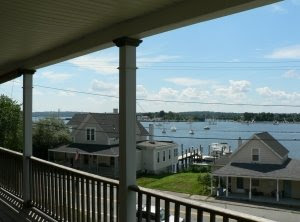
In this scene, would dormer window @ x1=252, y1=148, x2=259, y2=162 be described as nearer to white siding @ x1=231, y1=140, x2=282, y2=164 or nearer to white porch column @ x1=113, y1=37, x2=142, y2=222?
white siding @ x1=231, y1=140, x2=282, y2=164

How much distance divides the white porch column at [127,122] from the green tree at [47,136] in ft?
99.1

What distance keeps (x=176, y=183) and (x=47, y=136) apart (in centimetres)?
1354

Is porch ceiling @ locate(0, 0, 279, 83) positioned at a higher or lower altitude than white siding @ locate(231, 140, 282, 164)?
higher

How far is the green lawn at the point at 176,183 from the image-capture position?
2297cm

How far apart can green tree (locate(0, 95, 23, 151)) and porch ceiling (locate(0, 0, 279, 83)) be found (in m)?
24.2

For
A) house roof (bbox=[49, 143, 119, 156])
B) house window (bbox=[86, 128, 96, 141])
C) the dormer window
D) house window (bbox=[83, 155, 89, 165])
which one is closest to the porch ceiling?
the dormer window

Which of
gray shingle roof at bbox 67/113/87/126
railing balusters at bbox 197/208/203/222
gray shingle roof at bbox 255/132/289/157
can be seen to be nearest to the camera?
railing balusters at bbox 197/208/203/222

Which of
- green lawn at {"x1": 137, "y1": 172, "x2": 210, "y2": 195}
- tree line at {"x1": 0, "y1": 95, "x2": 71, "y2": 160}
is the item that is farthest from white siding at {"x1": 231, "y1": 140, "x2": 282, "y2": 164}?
tree line at {"x1": 0, "y1": 95, "x2": 71, "y2": 160}

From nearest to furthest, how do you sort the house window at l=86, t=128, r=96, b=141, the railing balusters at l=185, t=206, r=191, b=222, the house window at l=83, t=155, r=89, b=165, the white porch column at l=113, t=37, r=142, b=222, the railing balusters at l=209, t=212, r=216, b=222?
the railing balusters at l=209, t=212, r=216, b=222 < the railing balusters at l=185, t=206, r=191, b=222 < the white porch column at l=113, t=37, r=142, b=222 < the house window at l=83, t=155, r=89, b=165 < the house window at l=86, t=128, r=96, b=141

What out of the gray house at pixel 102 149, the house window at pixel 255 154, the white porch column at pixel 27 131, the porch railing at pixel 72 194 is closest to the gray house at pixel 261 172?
the house window at pixel 255 154

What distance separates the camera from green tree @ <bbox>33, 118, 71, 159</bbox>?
3262cm

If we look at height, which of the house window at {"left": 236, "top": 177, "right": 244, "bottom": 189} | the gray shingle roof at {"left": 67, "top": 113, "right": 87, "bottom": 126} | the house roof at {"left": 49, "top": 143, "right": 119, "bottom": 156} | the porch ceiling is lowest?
the house window at {"left": 236, "top": 177, "right": 244, "bottom": 189}

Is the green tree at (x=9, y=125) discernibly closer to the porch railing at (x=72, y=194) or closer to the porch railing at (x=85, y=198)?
the porch railing at (x=85, y=198)

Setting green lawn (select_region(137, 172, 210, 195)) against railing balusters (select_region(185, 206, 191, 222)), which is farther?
green lawn (select_region(137, 172, 210, 195))
